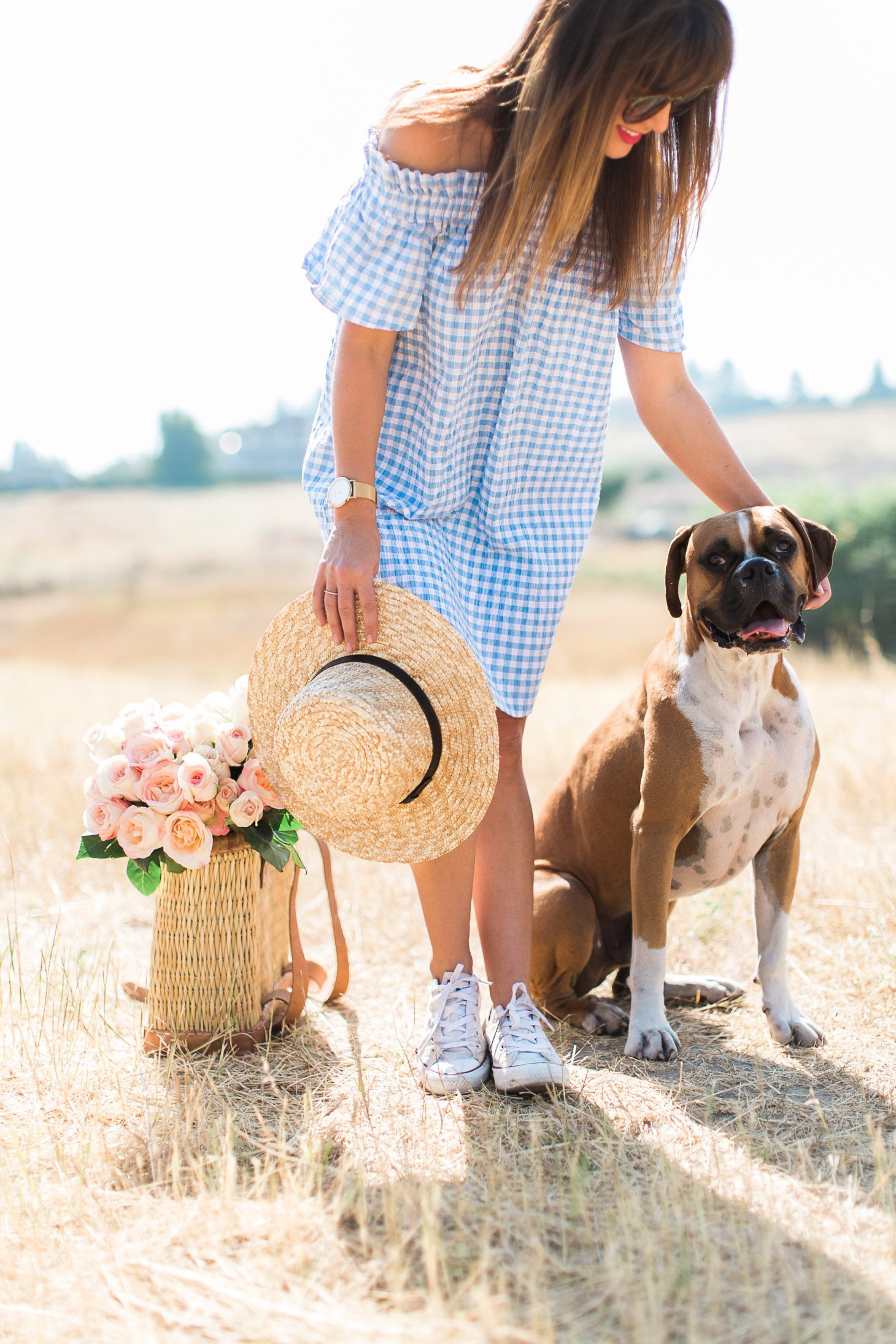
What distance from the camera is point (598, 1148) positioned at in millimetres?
2258

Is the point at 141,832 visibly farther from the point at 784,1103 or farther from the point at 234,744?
the point at 784,1103

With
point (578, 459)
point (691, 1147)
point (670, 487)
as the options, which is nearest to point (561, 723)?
point (578, 459)

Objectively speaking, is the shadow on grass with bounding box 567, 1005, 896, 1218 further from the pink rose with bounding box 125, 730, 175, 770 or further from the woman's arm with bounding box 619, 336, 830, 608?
the pink rose with bounding box 125, 730, 175, 770

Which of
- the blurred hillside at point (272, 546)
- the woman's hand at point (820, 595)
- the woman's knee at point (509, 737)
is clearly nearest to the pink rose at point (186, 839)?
the woman's knee at point (509, 737)

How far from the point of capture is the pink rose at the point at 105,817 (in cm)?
285

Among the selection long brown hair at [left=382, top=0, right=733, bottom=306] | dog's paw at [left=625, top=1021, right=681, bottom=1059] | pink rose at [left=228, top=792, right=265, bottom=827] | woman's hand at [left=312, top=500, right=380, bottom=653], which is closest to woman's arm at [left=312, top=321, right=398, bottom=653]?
woman's hand at [left=312, top=500, right=380, bottom=653]

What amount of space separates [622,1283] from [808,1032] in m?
1.30

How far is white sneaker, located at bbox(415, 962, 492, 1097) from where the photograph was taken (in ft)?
8.50

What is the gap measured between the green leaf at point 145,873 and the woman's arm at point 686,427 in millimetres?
1768

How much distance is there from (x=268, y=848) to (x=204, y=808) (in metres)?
0.20

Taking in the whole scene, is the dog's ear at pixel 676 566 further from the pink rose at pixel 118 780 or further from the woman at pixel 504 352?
the pink rose at pixel 118 780

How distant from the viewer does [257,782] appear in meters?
2.92

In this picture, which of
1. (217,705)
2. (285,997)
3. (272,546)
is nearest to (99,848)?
(217,705)

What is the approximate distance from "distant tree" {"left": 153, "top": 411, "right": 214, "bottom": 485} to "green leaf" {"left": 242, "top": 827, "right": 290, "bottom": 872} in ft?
174
